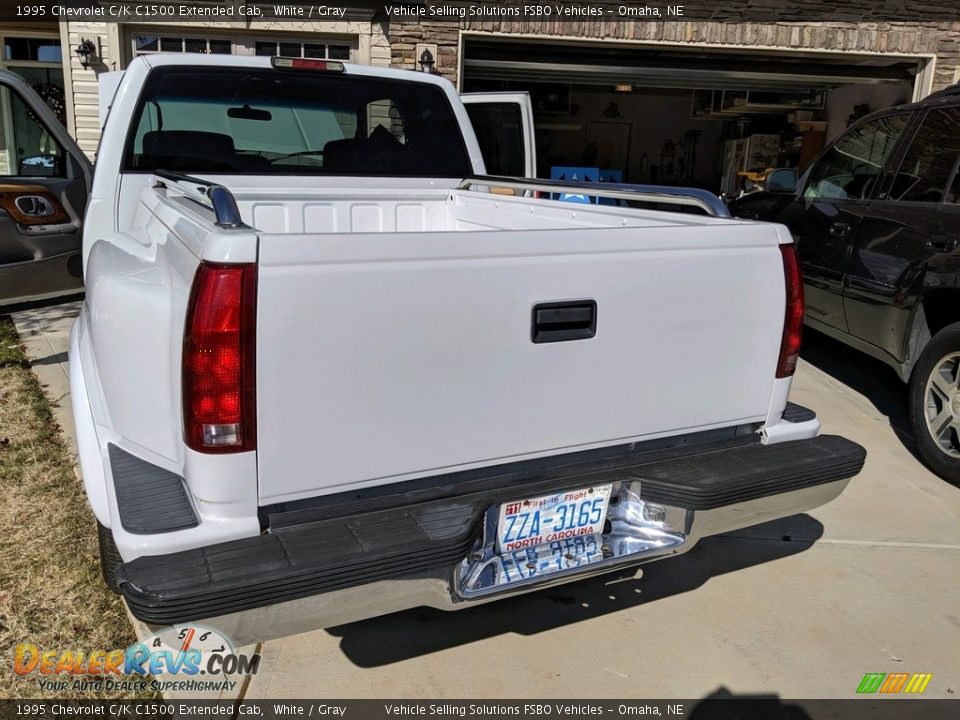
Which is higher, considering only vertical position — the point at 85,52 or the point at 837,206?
the point at 85,52

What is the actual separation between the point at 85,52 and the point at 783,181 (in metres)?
7.98

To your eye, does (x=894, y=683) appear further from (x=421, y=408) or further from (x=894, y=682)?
(x=421, y=408)

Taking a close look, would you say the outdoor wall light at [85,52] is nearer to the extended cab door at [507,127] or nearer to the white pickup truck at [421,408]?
the extended cab door at [507,127]

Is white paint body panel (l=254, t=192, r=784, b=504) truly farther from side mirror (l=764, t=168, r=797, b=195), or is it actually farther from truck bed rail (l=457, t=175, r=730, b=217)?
side mirror (l=764, t=168, r=797, b=195)

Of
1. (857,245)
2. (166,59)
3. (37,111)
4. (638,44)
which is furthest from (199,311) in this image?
(638,44)

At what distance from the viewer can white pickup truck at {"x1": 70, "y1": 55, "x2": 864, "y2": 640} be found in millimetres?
1874

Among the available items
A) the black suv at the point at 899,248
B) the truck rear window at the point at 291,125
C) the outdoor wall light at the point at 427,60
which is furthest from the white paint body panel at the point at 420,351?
the outdoor wall light at the point at 427,60

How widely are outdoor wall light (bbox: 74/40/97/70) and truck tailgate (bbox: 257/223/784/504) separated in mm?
9089

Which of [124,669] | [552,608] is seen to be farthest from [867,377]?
[124,669]

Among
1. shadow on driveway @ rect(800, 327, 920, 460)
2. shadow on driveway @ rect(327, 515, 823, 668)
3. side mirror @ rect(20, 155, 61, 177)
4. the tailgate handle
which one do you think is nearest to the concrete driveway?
shadow on driveway @ rect(327, 515, 823, 668)

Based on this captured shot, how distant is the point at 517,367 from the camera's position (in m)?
2.20

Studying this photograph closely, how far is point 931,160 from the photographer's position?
4.54 m

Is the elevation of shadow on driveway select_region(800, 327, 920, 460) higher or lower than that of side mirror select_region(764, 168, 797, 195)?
lower

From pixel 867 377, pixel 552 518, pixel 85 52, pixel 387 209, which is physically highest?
pixel 85 52
